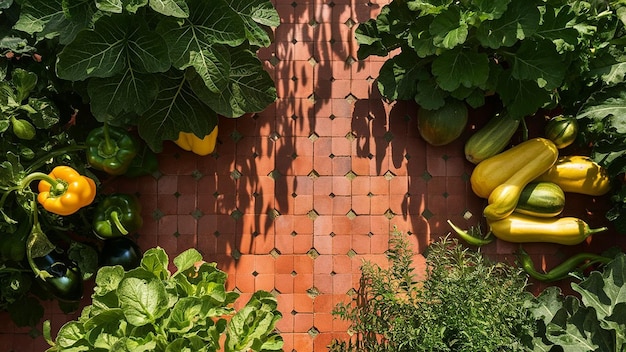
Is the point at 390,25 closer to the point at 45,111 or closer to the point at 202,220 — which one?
the point at 202,220

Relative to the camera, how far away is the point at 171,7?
4.73 feet

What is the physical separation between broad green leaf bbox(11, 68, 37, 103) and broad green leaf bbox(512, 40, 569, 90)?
4.37 ft

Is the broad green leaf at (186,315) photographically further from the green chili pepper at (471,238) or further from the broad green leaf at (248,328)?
the green chili pepper at (471,238)

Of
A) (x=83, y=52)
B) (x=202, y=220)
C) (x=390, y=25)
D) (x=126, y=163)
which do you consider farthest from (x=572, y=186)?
(x=83, y=52)

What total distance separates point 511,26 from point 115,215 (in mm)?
1209

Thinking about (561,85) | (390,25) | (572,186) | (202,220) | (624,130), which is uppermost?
(390,25)

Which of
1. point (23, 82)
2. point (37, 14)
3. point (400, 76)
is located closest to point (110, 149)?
point (23, 82)

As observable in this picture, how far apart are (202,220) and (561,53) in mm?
1181

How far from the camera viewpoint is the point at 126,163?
1734 millimetres

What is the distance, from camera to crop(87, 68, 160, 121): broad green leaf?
1.60 metres

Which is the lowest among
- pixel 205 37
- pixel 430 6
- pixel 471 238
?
pixel 471 238

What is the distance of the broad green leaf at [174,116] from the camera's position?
1.71m

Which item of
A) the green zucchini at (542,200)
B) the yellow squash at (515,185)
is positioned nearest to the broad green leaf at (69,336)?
the yellow squash at (515,185)

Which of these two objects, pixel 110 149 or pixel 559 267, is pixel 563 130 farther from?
pixel 110 149
